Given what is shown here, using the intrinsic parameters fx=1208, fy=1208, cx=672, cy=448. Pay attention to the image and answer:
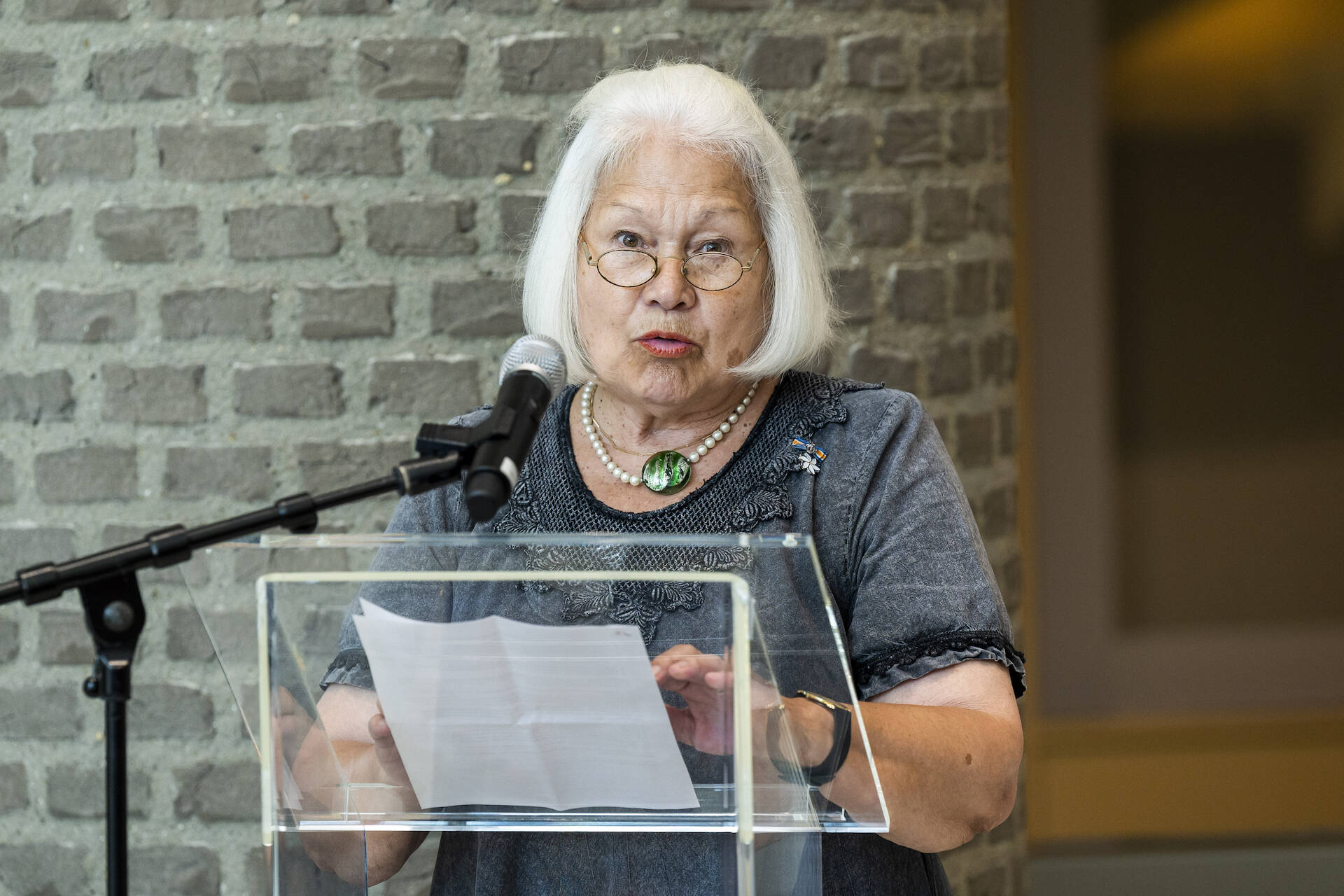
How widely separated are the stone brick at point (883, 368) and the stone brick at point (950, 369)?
0.04 meters

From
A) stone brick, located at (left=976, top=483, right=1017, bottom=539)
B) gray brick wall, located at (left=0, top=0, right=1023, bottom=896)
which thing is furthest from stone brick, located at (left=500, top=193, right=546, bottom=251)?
stone brick, located at (left=976, top=483, right=1017, bottom=539)

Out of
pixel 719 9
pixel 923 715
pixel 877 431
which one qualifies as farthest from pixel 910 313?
pixel 923 715

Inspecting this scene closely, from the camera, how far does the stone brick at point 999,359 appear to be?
237 cm

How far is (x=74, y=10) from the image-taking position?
2113 millimetres

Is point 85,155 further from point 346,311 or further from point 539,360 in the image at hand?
point 539,360

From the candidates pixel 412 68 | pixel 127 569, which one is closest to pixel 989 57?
pixel 412 68

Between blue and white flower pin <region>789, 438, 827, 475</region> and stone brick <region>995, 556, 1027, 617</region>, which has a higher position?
blue and white flower pin <region>789, 438, 827, 475</region>

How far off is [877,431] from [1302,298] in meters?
2.46

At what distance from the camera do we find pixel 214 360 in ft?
6.98

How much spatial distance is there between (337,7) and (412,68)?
168 mm

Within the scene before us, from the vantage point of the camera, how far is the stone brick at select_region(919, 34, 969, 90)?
225 centimetres

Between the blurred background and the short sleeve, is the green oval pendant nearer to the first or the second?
the short sleeve

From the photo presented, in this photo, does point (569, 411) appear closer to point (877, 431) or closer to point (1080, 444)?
point (877, 431)

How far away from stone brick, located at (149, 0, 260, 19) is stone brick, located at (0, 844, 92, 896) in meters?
1.48
